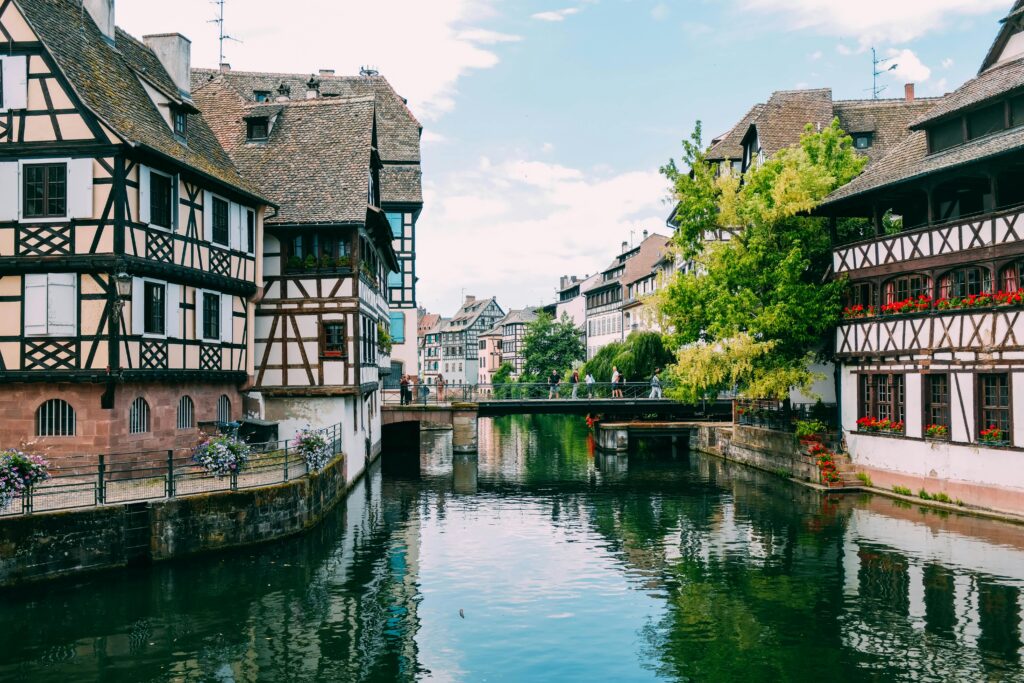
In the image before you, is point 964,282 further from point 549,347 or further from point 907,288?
point 549,347

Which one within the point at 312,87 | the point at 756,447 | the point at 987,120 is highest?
the point at 312,87

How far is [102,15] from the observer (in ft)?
84.0

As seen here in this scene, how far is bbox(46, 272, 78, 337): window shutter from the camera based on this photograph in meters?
21.7

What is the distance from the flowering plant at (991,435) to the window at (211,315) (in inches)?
854

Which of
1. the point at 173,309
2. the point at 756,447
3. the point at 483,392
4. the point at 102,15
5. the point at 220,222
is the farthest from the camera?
the point at 483,392

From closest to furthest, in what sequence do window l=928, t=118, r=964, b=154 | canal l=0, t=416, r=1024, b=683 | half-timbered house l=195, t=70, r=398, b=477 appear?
canal l=0, t=416, r=1024, b=683, window l=928, t=118, r=964, b=154, half-timbered house l=195, t=70, r=398, b=477

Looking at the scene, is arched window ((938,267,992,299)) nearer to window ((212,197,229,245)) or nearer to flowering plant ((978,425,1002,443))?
flowering plant ((978,425,1002,443))

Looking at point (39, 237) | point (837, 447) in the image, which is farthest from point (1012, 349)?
point (39, 237)

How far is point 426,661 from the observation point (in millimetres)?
13859

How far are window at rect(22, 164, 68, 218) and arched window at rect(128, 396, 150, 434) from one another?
4980 millimetres

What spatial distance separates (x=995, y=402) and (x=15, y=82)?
1043 inches

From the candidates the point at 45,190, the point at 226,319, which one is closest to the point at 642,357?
the point at 226,319

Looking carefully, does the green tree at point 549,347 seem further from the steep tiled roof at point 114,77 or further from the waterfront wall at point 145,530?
the waterfront wall at point 145,530

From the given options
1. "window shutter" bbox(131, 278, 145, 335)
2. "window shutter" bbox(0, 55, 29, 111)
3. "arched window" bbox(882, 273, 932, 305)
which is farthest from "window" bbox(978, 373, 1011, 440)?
"window shutter" bbox(0, 55, 29, 111)
